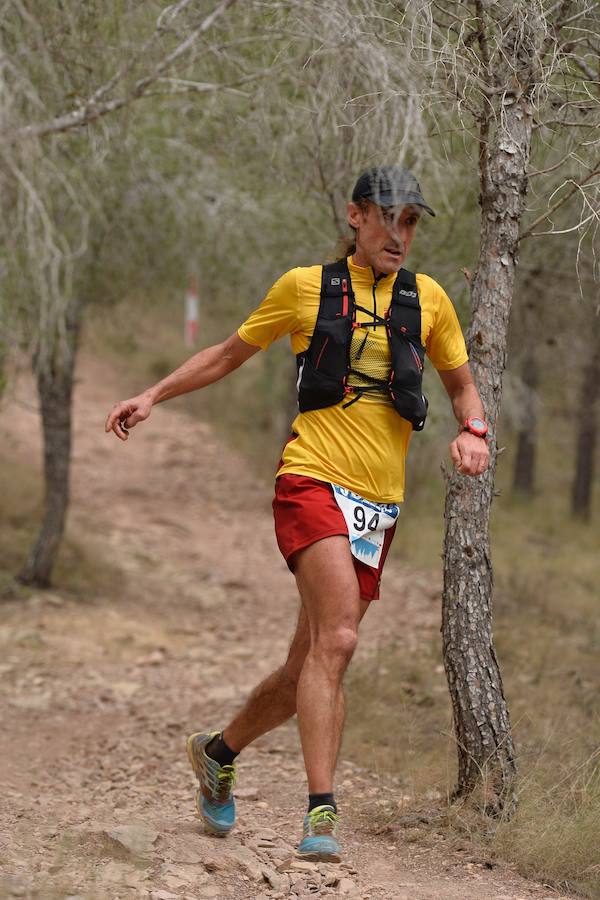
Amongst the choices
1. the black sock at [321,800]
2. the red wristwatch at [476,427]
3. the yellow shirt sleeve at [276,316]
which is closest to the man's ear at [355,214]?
the yellow shirt sleeve at [276,316]

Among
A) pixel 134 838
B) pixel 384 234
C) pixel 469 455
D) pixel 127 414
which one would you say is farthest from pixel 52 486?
pixel 469 455

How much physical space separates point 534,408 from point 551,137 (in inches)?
388

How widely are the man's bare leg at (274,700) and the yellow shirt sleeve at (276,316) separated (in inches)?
38.1

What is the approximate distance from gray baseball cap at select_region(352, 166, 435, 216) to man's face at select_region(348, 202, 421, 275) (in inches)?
1.0

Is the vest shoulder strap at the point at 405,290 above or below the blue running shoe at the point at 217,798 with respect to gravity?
above

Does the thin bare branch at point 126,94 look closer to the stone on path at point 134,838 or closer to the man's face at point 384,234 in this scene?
the man's face at point 384,234

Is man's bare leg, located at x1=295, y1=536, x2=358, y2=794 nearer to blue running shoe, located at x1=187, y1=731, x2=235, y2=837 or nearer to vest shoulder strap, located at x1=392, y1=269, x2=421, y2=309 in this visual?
blue running shoe, located at x1=187, y1=731, x2=235, y2=837

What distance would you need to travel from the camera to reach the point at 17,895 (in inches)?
123

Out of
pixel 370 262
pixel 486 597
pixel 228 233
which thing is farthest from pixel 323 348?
pixel 228 233

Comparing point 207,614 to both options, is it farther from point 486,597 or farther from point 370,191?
point 370,191

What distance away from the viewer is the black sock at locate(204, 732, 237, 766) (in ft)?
13.5

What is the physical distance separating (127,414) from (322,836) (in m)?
1.51

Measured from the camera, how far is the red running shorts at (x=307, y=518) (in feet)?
11.9

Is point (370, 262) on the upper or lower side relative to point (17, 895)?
upper
